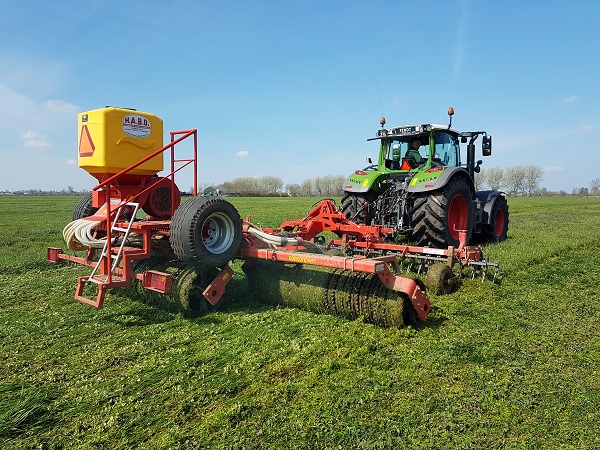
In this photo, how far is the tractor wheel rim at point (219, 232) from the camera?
5387mm

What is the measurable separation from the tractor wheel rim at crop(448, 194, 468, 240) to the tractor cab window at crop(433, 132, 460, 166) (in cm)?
103

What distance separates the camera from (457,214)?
8789 millimetres

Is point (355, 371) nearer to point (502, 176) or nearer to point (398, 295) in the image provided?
point (398, 295)

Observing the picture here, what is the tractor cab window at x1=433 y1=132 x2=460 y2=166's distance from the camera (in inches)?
358

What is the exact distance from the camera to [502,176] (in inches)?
4532

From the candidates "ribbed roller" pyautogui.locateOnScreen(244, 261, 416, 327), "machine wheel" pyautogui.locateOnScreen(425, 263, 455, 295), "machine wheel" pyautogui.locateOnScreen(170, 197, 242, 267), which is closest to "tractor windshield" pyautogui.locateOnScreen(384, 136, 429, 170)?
"machine wheel" pyautogui.locateOnScreen(425, 263, 455, 295)

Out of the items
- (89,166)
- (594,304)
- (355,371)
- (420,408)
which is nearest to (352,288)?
(355,371)

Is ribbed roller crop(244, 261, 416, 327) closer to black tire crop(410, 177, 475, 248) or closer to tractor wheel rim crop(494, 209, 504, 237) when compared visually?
black tire crop(410, 177, 475, 248)

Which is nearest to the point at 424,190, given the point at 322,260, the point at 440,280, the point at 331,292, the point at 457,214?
the point at 457,214

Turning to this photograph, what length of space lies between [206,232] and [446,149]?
5865 millimetres

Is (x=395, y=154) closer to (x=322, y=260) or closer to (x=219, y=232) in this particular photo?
(x=219, y=232)

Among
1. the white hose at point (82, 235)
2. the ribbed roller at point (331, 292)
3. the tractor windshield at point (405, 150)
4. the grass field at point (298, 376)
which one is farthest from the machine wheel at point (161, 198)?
the tractor windshield at point (405, 150)

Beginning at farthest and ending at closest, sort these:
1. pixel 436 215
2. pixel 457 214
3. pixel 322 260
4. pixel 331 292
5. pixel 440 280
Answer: pixel 457 214, pixel 436 215, pixel 440 280, pixel 331 292, pixel 322 260

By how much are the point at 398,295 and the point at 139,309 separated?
3.16 m
